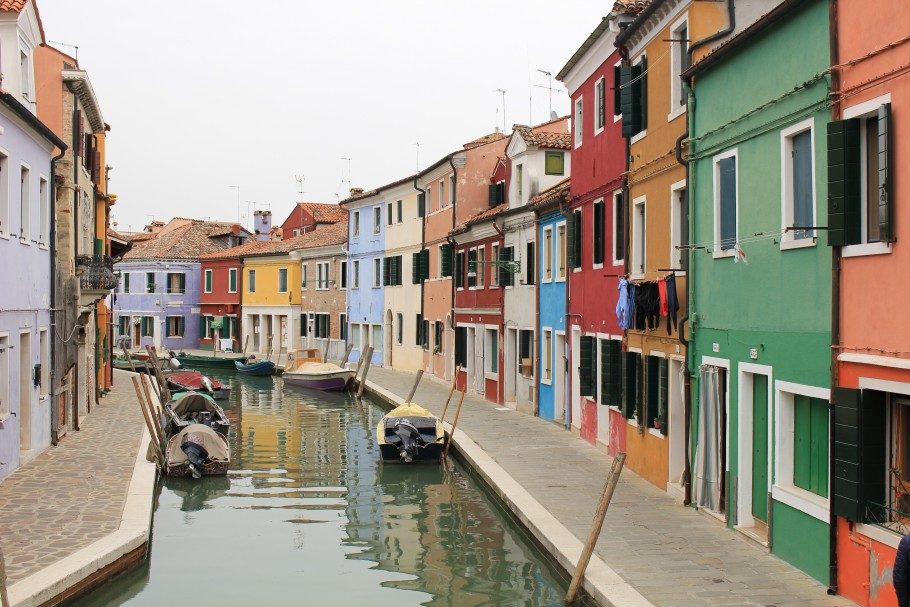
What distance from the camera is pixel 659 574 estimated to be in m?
10.7

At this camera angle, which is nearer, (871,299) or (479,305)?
(871,299)

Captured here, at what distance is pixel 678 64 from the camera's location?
49.3 feet

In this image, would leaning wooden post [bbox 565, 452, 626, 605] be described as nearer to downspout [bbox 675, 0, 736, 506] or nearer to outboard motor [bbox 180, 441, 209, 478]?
downspout [bbox 675, 0, 736, 506]

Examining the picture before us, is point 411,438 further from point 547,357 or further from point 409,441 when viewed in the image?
point 547,357

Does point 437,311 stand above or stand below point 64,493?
above

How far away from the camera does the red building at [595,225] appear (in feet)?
61.3

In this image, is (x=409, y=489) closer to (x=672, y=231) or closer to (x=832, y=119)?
(x=672, y=231)

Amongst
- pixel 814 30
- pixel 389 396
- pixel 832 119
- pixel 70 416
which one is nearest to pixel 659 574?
pixel 832 119

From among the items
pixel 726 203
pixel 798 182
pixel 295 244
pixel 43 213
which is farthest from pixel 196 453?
pixel 295 244

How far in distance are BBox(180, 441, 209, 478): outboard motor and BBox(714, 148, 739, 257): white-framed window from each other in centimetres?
1156

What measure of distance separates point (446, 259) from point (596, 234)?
1687 centimetres

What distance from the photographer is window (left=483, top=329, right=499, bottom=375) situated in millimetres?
31234

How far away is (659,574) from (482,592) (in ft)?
8.16

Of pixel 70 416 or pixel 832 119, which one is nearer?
pixel 832 119
